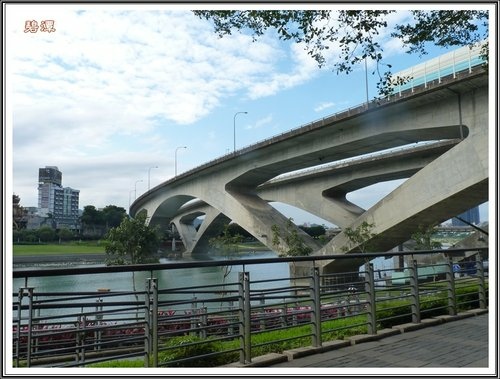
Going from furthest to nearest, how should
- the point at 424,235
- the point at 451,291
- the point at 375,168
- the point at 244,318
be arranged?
the point at 375,168, the point at 424,235, the point at 451,291, the point at 244,318

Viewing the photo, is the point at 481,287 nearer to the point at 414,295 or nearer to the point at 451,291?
the point at 451,291

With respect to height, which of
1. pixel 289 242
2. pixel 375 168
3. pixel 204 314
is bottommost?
pixel 289 242

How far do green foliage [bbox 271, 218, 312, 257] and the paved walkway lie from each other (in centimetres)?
2180

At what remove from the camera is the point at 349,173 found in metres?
31.2

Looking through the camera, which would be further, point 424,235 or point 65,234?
point 424,235

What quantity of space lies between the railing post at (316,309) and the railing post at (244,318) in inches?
29.9

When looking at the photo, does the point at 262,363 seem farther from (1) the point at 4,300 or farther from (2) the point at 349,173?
(2) the point at 349,173

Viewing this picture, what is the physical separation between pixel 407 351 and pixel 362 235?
19650mm

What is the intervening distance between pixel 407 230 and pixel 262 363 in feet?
68.0

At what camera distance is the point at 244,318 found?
12.6 feet

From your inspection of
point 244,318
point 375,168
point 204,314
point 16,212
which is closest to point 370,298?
point 244,318

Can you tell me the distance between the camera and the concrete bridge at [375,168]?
18.5 metres

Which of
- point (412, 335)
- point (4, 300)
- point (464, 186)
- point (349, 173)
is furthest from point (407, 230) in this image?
point (4, 300)

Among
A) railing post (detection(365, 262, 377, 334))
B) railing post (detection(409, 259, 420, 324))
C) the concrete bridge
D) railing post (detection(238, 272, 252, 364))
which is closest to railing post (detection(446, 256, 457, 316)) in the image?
railing post (detection(409, 259, 420, 324))
